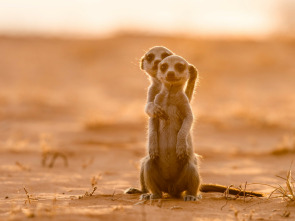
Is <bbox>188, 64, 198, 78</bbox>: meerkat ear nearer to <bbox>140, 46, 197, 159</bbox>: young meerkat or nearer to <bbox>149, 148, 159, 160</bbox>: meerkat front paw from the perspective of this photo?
<bbox>140, 46, 197, 159</bbox>: young meerkat

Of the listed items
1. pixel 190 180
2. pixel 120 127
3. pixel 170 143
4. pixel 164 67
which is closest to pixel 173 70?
pixel 164 67

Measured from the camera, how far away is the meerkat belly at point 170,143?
5.64 meters

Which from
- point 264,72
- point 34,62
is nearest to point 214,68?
point 264,72

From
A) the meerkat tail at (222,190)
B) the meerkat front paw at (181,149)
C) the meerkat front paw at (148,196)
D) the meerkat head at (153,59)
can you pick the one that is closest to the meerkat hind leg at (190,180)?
the meerkat front paw at (181,149)

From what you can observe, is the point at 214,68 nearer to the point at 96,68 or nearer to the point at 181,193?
the point at 96,68

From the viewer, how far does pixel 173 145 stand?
18.6 ft

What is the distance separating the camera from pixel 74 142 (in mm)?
11500

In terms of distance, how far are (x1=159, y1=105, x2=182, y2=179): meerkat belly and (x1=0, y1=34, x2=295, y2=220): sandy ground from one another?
32 cm

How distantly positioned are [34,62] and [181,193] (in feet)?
85.3

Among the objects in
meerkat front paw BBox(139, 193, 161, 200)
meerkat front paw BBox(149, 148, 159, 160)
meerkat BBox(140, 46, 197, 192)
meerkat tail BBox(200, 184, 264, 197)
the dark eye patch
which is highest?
the dark eye patch

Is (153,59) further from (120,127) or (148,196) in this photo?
(120,127)

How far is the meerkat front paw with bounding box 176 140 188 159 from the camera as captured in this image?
217 inches

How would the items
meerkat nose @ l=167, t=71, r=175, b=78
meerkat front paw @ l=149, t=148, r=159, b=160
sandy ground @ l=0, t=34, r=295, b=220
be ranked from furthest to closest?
meerkat front paw @ l=149, t=148, r=159, b=160
meerkat nose @ l=167, t=71, r=175, b=78
sandy ground @ l=0, t=34, r=295, b=220

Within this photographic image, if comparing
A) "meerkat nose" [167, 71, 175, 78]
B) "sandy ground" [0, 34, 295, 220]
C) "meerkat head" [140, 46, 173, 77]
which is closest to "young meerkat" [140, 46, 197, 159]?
"meerkat head" [140, 46, 173, 77]
